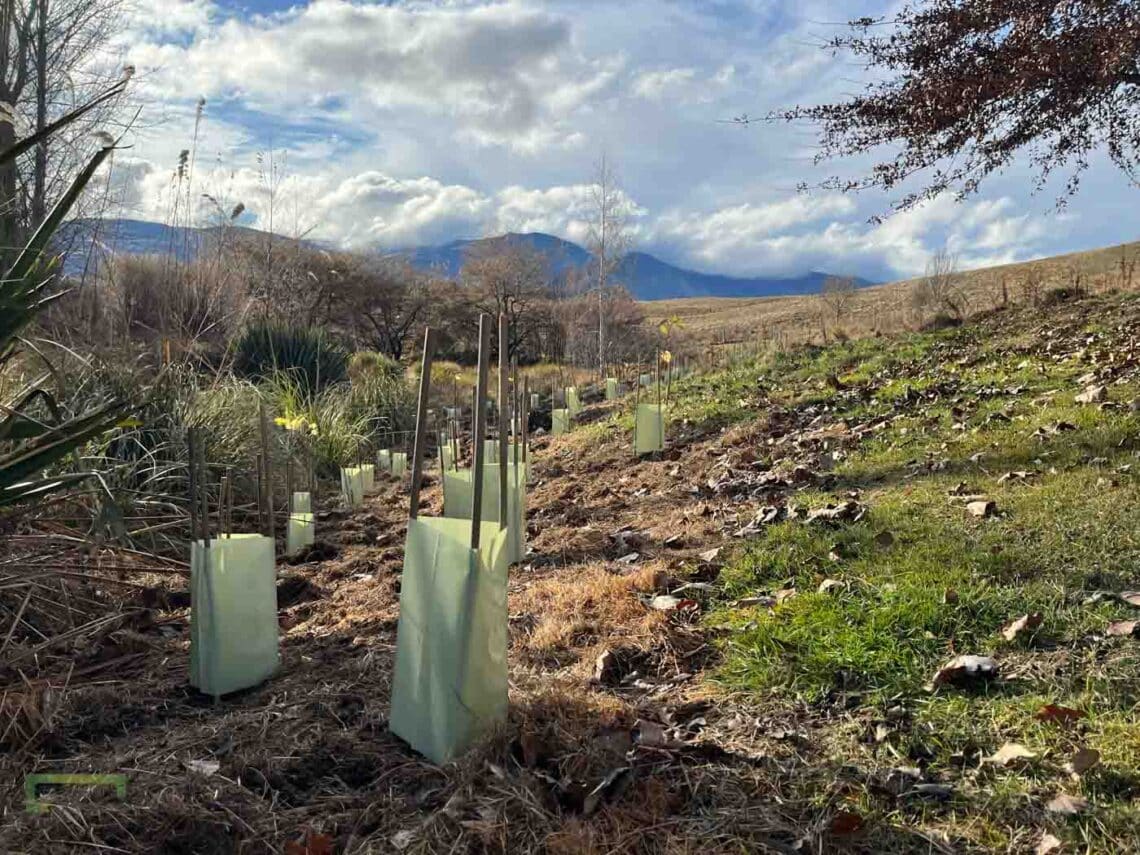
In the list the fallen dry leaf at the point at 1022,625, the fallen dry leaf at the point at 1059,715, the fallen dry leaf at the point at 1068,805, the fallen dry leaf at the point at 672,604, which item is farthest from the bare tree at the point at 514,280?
the fallen dry leaf at the point at 1068,805

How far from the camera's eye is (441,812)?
176 cm

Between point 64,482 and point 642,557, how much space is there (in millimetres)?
2338

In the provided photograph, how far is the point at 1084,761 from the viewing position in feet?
5.77

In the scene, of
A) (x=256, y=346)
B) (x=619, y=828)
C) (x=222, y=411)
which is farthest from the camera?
(x=256, y=346)

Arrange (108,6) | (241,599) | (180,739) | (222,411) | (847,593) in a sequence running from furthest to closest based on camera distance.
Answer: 1. (108,6)
2. (222,411)
3. (847,593)
4. (241,599)
5. (180,739)

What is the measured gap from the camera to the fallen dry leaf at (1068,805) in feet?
5.42

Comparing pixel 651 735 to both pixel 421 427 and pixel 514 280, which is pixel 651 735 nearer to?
pixel 421 427

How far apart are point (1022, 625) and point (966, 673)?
0.34 meters

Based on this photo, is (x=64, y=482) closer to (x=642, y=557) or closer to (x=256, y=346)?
(x=642, y=557)

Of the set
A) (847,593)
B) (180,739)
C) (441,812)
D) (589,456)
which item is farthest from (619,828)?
(589,456)

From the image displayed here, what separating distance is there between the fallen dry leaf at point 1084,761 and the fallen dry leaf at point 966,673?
0.42 m

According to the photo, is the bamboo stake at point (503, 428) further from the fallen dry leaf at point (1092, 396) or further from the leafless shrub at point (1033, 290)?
A: the leafless shrub at point (1033, 290)

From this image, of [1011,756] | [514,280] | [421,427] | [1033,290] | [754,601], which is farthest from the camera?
[514,280]

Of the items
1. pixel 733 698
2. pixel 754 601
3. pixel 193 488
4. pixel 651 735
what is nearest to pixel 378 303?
pixel 193 488
